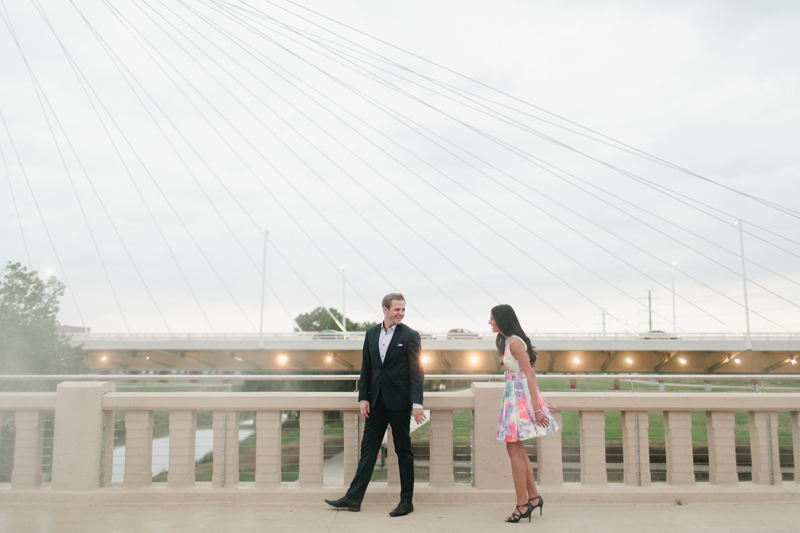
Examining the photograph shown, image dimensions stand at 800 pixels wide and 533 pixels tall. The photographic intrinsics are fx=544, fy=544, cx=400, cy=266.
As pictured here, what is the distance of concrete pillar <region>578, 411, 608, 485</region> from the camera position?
18.1 ft

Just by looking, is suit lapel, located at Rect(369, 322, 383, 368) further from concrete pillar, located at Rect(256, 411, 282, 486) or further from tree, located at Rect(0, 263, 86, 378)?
tree, located at Rect(0, 263, 86, 378)

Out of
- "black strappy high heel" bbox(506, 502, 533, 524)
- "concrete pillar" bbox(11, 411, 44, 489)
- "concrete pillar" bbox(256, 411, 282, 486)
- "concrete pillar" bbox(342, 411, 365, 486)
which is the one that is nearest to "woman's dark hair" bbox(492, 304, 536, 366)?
"black strappy high heel" bbox(506, 502, 533, 524)

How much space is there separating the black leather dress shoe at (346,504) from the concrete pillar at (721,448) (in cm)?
361

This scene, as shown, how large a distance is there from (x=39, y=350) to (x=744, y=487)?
28577mm

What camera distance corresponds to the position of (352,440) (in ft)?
18.4

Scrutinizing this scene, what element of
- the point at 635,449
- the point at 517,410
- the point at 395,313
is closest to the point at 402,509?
the point at 517,410

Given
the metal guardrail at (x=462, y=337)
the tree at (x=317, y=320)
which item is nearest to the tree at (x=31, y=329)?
the metal guardrail at (x=462, y=337)

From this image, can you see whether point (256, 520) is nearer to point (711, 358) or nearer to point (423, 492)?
point (423, 492)

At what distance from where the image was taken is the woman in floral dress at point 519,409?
4758 mm

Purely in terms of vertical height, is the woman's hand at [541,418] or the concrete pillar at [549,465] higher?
the woman's hand at [541,418]

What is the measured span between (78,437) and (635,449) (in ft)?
18.6

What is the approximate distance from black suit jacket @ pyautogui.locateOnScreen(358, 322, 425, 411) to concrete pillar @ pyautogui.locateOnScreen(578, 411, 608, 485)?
73.3 inches

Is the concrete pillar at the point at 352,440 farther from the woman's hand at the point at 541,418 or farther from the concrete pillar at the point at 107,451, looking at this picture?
the concrete pillar at the point at 107,451

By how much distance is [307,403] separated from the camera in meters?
5.52
